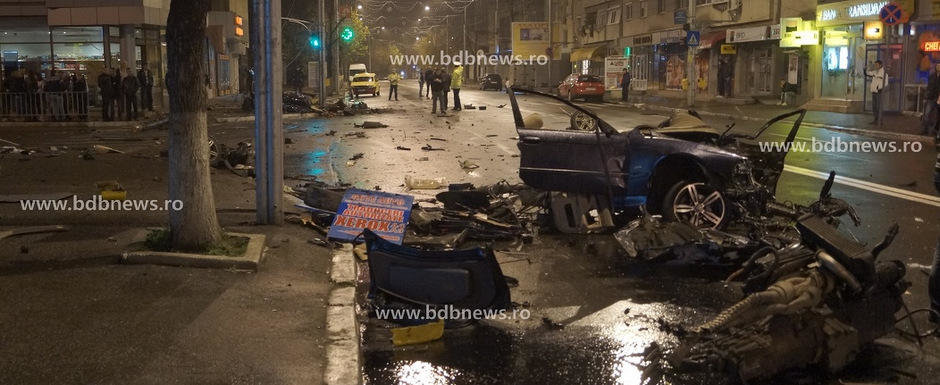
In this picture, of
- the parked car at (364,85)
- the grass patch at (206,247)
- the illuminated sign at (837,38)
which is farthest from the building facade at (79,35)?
the illuminated sign at (837,38)

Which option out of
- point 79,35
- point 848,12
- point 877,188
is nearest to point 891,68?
point 848,12

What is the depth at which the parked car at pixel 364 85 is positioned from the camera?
51.0 metres

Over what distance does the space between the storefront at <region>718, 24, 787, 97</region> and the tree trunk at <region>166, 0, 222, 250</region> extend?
32039mm

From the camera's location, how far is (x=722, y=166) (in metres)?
9.02

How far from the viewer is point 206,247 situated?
24.3 ft

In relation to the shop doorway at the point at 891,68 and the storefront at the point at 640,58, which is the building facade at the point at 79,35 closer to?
the shop doorway at the point at 891,68

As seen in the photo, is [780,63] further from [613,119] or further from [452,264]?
[452,264]

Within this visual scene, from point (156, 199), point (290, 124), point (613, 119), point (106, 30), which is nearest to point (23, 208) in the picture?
point (156, 199)

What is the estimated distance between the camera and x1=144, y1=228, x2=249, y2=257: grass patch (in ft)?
24.2

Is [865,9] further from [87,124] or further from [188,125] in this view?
[188,125]

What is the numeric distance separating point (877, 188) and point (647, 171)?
15.7ft

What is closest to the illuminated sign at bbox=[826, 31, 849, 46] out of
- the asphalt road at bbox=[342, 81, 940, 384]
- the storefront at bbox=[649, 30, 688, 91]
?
the storefront at bbox=[649, 30, 688, 91]

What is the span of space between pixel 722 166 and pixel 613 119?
1908cm

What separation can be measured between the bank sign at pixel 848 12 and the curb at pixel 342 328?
79.9 feet
